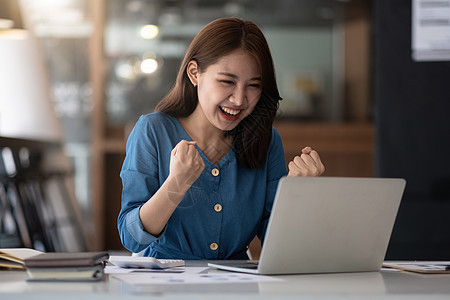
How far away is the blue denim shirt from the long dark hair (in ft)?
0.12

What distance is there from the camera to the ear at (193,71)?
5.06 ft

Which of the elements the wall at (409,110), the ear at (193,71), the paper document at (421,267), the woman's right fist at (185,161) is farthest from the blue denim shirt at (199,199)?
the wall at (409,110)

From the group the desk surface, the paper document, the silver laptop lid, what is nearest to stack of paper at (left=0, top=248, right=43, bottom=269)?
the desk surface

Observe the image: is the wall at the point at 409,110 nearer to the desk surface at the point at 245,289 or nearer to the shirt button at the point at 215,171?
the shirt button at the point at 215,171

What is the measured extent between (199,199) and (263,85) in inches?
11.9

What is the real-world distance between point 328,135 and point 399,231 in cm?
281

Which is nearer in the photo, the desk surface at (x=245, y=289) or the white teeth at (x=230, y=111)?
the desk surface at (x=245, y=289)

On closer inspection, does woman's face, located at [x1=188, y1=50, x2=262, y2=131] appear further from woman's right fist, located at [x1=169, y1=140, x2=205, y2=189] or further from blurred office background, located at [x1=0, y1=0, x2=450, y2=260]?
blurred office background, located at [x1=0, y1=0, x2=450, y2=260]

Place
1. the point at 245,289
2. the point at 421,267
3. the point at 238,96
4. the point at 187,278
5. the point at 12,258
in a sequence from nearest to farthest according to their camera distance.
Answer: the point at 245,289, the point at 187,278, the point at 12,258, the point at 421,267, the point at 238,96

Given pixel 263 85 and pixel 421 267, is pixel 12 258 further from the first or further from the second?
pixel 421 267

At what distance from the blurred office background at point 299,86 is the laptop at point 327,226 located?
5.00 ft

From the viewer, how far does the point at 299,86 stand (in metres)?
7.21

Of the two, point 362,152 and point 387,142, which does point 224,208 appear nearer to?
point 387,142

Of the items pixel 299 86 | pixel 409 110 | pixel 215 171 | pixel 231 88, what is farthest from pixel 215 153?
pixel 299 86
